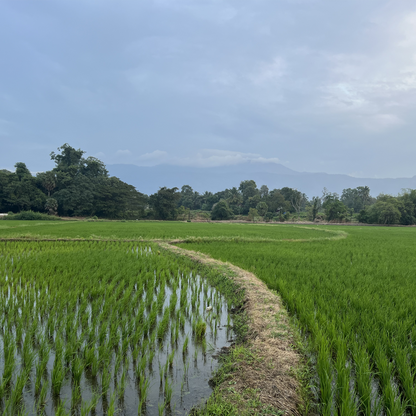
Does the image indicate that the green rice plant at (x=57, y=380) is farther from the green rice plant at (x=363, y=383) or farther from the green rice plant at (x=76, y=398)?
the green rice plant at (x=363, y=383)

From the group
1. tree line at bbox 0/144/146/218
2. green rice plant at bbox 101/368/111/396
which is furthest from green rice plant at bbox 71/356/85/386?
tree line at bbox 0/144/146/218

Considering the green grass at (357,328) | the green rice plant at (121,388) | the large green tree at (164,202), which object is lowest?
the green rice plant at (121,388)

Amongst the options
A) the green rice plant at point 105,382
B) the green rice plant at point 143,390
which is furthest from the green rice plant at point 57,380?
the green rice plant at point 143,390

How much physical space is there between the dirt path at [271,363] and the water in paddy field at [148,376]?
→ 0.33 meters

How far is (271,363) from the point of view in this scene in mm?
2311

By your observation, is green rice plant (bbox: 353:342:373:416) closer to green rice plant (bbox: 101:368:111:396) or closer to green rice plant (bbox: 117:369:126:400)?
green rice plant (bbox: 117:369:126:400)

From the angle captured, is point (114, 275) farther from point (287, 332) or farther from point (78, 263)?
point (287, 332)

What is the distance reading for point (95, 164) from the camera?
47.8 m

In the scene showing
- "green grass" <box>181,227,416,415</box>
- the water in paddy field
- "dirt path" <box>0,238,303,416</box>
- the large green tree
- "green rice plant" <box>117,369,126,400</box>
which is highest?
the large green tree

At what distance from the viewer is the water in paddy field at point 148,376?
1948mm

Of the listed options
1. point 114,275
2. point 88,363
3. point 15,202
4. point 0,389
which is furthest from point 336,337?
point 15,202

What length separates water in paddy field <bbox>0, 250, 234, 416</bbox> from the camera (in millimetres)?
1948

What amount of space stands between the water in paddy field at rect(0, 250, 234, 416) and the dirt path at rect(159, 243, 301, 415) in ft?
1.08

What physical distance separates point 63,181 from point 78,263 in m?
40.3
